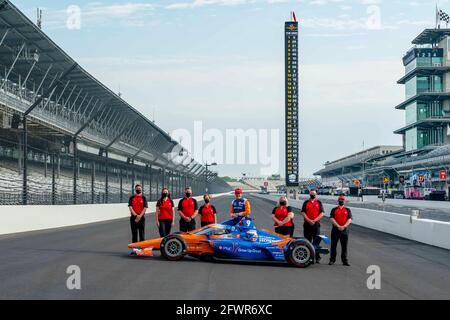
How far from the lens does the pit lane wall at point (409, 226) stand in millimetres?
18047

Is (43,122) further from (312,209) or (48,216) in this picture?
(312,209)

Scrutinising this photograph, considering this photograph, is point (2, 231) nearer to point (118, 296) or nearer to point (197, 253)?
point (197, 253)

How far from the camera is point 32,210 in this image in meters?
23.2

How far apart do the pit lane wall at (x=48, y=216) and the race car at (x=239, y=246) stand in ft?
33.3

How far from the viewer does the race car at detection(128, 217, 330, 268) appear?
12258 mm

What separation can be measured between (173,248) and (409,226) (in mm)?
11493

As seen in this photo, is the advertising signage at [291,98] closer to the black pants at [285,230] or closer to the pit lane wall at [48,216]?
the pit lane wall at [48,216]

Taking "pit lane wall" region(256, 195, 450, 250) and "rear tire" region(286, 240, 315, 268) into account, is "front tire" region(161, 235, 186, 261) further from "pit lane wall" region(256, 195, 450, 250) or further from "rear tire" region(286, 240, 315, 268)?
"pit lane wall" region(256, 195, 450, 250)

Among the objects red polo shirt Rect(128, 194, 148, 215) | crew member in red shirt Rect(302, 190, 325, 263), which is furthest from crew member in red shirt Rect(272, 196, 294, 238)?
red polo shirt Rect(128, 194, 148, 215)

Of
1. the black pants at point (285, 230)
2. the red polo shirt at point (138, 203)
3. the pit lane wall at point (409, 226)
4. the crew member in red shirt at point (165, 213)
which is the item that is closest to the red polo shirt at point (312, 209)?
the black pants at point (285, 230)

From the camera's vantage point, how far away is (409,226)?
21.4 metres

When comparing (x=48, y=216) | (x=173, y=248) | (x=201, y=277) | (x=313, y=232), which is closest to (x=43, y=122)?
(x=48, y=216)

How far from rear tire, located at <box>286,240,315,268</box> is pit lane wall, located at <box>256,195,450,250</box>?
23.2 feet

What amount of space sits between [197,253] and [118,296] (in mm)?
4820
